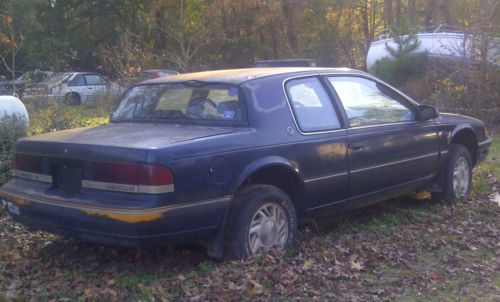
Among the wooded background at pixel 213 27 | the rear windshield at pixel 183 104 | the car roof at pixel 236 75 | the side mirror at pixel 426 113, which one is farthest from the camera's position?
the wooded background at pixel 213 27

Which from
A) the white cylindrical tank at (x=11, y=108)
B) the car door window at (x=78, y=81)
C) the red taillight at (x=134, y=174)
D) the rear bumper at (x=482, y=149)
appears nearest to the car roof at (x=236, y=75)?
the red taillight at (x=134, y=174)

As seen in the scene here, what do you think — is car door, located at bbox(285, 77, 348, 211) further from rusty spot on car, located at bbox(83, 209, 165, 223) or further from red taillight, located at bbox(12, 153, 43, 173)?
red taillight, located at bbox(12, 153, 43, 173)

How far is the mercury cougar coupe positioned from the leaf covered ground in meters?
0.30

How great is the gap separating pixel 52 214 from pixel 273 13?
29942 mm

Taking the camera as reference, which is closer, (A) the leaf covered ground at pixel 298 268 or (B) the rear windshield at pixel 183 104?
(A) the leaf covered ground at pixel 298 268

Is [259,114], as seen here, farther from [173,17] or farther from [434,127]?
[173,17]

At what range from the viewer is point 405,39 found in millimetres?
17141

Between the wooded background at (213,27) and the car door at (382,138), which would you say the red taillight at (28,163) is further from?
the wooded background at (213,27)

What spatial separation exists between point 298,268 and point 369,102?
208cm

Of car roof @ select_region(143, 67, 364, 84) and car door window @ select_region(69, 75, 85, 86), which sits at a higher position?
car roof @ select_region(143, 67, 364, 84)

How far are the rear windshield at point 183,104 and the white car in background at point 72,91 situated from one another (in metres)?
5.09

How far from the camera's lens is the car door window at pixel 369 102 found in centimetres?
618

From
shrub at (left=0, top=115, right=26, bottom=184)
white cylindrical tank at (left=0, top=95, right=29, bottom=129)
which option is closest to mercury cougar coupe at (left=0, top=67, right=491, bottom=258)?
shrub at (left=0, top=115, right=26, bottom=184)

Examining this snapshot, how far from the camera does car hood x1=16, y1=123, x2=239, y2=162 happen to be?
15.5 feet
